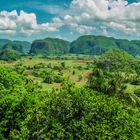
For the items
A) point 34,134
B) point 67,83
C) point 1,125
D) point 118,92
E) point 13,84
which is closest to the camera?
point 34,134

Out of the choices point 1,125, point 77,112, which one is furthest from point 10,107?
point 77,112

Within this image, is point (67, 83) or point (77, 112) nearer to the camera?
point (77, 112)

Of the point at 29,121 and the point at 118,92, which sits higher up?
the point at 29,121

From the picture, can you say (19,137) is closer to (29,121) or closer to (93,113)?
(29,121)

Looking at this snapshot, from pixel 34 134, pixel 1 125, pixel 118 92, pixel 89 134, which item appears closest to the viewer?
pixel 89 134

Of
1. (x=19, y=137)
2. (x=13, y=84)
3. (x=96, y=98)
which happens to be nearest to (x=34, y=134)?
(x=19, y=137)

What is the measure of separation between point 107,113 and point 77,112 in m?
2.83

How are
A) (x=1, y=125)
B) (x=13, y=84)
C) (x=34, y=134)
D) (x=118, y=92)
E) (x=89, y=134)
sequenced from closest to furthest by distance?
(x=89, y=134), (x=34, y=134), (x=1, y=125), (x=13, y=84), (x=118, y=92)

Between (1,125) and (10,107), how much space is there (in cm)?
273

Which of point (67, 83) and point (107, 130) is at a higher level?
point (67, 83)

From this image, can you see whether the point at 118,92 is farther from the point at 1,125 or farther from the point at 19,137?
the point at 19,137

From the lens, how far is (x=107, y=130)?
33000 millimetres

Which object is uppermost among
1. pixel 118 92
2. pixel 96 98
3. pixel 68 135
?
pixel 96 98

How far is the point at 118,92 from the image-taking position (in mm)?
81438
